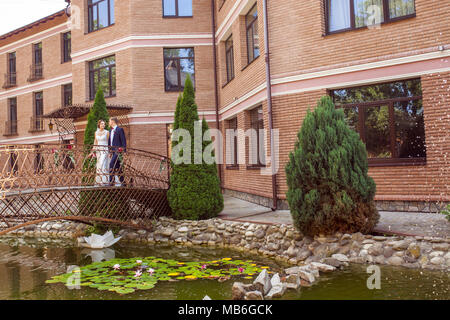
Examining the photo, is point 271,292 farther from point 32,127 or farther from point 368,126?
point 32,127

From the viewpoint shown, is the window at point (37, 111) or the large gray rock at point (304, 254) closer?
the large gray rock at point (304, 254)

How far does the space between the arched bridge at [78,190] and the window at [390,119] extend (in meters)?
5.19

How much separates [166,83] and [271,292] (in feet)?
38.7

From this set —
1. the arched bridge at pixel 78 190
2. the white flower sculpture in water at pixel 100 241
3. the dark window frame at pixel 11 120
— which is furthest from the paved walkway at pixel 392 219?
the dark window frame at pixel 11 120

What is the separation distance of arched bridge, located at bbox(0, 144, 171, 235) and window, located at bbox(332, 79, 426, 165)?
5191 mm

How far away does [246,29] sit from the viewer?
1213 cm

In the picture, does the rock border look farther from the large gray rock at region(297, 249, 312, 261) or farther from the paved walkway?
the paved walkway

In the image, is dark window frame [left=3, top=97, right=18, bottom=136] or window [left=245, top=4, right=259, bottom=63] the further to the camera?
dark window frame [left=3, top=97, right=18, bottom=136]

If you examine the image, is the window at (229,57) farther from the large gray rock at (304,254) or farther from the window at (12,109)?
the window at (12,109)

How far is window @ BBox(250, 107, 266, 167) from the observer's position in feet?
36.3

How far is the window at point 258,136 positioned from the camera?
36.3 ft

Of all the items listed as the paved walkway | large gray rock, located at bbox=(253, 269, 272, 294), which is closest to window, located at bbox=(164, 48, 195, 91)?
the paved walkway

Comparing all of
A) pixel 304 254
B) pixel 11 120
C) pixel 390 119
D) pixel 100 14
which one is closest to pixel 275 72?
pixel 390 119
